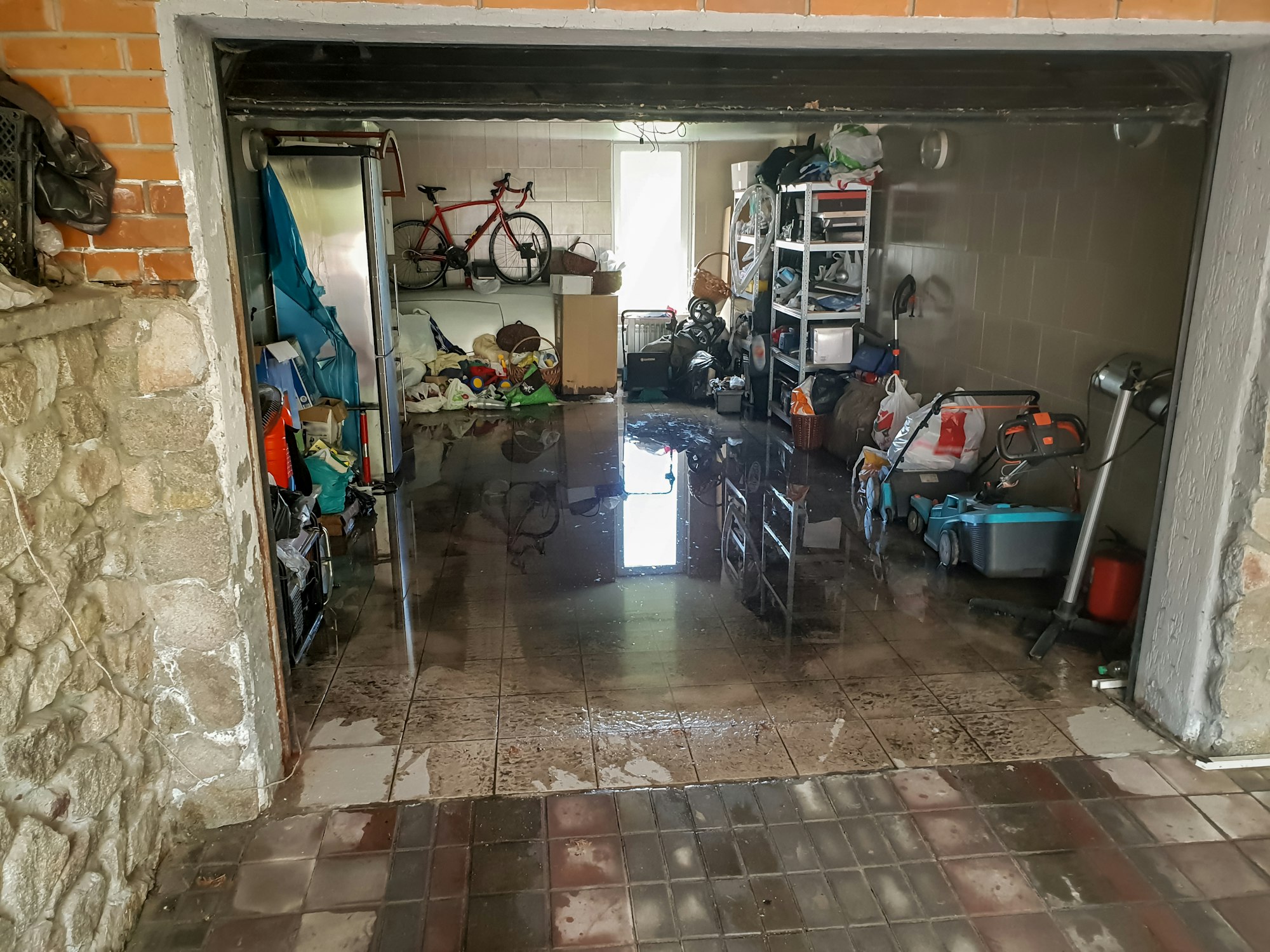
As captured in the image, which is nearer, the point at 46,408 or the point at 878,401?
the point at 46,408

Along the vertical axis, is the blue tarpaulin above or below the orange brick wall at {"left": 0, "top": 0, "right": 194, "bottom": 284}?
below

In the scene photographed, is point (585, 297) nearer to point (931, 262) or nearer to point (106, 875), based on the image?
point (931, 262)

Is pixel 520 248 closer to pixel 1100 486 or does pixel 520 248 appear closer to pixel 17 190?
pixel 1100 486

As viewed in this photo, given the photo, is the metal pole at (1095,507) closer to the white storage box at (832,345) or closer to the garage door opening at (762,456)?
the garage door opening at (762,456)

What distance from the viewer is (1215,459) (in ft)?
8.55

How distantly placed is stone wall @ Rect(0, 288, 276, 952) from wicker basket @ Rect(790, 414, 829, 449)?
4.54 meters

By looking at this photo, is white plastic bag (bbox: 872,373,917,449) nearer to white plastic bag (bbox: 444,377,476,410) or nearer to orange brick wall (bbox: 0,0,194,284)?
white plastic bag (bbox: 444,377,476,410)

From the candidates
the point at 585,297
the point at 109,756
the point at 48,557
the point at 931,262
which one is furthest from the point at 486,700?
the point at 585,297

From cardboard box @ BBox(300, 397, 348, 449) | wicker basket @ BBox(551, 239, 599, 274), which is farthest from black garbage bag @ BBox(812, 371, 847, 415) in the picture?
cardboard box @ BBox(300, 397, 348, 449)

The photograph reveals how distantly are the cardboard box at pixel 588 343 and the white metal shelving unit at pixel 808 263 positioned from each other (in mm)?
1714

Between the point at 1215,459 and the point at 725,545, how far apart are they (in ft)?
7.82

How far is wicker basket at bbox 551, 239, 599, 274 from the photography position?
8.20 meters

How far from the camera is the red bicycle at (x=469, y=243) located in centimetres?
854

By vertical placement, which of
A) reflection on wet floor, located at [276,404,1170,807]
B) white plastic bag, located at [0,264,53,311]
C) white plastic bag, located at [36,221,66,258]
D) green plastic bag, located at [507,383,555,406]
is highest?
white plastic bag, located at [36,221,66,258]
